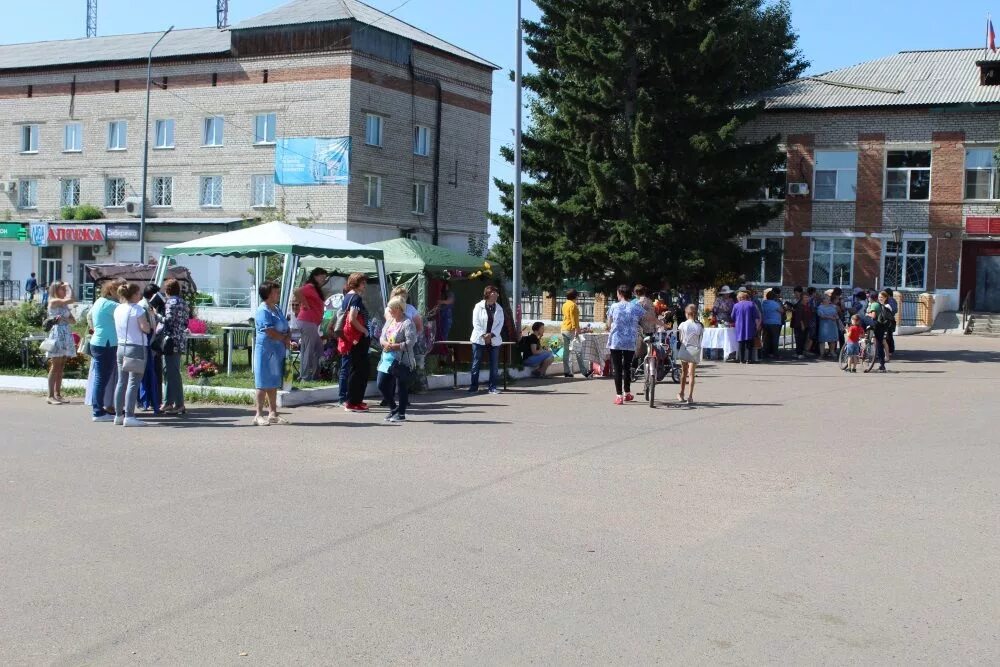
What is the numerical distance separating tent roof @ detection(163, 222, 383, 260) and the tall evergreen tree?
10785mm

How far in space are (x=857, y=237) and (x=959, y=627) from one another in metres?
39.3

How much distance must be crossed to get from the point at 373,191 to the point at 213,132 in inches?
324

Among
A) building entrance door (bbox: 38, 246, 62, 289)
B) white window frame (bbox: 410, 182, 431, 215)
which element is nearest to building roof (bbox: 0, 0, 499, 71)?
white window frame (bbox: 410, 182, 431, 215)

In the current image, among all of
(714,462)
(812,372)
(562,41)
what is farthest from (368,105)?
(714,462)

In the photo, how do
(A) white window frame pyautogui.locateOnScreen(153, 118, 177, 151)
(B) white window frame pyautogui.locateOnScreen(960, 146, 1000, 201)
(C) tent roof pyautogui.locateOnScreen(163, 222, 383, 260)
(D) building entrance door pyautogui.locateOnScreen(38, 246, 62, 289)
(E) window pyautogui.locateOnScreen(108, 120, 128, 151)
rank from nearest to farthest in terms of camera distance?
(C) tent roof pyautogui.locateOnScreen(163, 222, 383, 260)
(B) white window frame pyautogui.locateOnScreen(960, 146, 1000, 201)
(A) white window frame pyautogui.locateOnScreen(153, 118, 177, 151)
(E) window pyautogui.locateOnScreen(108, 120, 128, 151)
(D) building entrance door pyautogui.locateOnScreen(38, 246, 62, 289)

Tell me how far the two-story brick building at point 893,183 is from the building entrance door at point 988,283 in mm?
37

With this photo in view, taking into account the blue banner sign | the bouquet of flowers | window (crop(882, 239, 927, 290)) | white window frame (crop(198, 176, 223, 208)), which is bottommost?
the bouquet of flowers

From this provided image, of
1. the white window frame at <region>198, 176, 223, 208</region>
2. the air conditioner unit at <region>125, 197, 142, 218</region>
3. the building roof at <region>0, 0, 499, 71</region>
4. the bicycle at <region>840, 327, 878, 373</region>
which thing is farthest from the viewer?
the air conditioner unit at <region>125, 197, 142, 218</region>

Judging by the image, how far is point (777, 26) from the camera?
5450cm

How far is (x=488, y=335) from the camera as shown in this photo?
1886 cm

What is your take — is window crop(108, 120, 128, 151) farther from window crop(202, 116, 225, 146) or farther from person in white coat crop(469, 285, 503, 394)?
person in white coat crop(469, 285, 503, 394)

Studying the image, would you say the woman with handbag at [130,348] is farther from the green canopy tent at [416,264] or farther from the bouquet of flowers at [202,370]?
the green canopy tent at [416,264]

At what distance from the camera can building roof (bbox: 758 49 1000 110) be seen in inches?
1633

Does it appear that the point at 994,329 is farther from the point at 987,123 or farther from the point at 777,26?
the point at 777,26
